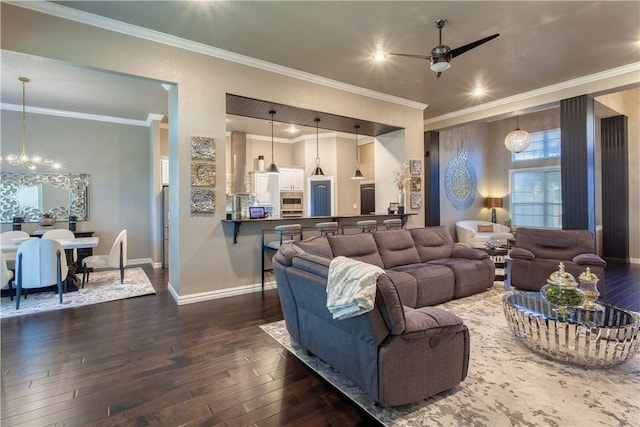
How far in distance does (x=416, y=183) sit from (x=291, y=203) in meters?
3.65

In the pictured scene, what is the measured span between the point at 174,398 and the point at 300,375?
0.86 m

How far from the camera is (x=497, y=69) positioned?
4.79m

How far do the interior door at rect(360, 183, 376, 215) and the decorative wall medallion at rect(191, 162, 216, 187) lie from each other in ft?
18.1

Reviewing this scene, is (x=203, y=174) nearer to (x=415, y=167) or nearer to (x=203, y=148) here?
(x=203, y=148)

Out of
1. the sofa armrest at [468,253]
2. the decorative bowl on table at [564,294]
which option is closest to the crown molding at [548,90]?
the sofa armrest at [468,253]

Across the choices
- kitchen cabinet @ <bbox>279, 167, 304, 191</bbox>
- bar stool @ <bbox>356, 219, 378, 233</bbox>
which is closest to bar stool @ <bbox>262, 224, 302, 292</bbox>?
bar stool @ <bbox>356, 219, 378, 233</bbox>

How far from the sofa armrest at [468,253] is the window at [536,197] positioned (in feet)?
18.0

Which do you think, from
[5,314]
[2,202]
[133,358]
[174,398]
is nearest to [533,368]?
[174,398]

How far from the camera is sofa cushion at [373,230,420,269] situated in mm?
4133

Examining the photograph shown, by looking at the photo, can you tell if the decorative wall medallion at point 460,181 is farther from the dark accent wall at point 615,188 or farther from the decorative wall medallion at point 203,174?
the decorative wall medallion at point 203,174

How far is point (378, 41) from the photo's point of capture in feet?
12.8

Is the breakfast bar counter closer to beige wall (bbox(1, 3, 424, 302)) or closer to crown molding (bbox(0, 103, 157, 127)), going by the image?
beige wall (bbox(1, 3, 424, 302))

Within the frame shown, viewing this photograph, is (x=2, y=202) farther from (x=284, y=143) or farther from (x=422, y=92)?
(x=422, y=92)

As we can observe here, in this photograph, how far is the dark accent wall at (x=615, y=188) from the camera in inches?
263
